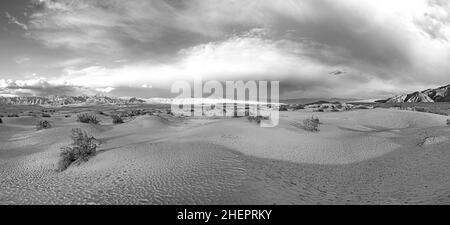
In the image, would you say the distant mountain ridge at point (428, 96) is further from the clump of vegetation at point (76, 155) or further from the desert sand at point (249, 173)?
the clump of vegetation at point (76, 155)

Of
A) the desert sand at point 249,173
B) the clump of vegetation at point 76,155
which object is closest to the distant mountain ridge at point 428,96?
the desert sand at point 249,173

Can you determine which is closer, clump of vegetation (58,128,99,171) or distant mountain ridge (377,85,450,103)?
clump of vegetation (58,128,99,171)

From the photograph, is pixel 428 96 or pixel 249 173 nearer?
pixel 249 173

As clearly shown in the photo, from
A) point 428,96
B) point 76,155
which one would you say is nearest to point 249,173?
point 76,155

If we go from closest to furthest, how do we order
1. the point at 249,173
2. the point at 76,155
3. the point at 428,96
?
the point at 249,173, the point at 76,155, the point at 428,96

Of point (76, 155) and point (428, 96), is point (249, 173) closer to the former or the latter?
point (76, 155)

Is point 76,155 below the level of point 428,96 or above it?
below

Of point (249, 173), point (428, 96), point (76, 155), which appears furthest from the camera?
point (428, 96)

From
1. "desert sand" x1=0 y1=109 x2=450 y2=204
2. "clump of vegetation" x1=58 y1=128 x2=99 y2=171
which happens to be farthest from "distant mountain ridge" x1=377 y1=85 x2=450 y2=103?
"clump of vegetation" x1=58 y1=128 x2=99 y2=171

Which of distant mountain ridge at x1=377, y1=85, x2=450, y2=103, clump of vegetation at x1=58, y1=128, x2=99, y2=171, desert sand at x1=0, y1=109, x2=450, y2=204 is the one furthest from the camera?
distant mountain ridge at x1=377, y1=85, x2=450, y2=103

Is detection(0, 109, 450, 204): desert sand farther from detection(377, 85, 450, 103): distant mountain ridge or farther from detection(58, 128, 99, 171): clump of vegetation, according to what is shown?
detection(377, 85, 450, 103): distant mountain ridge
